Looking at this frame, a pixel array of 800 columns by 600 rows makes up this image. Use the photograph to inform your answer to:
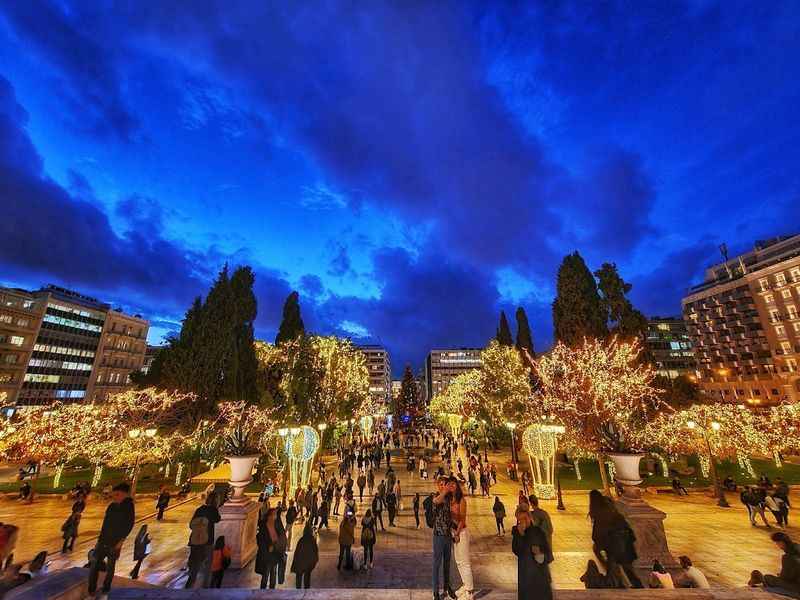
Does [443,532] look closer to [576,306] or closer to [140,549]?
[140,549]

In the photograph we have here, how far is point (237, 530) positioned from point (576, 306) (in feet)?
90.4

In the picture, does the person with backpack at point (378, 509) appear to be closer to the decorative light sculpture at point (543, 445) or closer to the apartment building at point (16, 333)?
the decorative light sculpture at point (543, 445)

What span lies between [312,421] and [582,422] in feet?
59.4

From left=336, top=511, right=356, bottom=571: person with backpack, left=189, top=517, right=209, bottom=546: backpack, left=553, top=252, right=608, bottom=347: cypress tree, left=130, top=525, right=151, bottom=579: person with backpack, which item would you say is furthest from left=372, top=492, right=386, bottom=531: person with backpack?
left=553, top=252, right=608, bottom=347: cypress tree

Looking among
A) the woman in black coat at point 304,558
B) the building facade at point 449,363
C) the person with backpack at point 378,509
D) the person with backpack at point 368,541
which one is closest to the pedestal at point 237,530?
the woman in black coat at point 304,558

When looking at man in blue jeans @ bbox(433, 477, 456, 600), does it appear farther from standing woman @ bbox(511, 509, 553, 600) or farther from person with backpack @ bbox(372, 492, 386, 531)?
person with backpack @ bbox(372, 492, 386, 531)

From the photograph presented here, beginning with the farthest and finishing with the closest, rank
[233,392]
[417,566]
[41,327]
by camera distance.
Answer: [41,327] → [233,392] → [417,566]

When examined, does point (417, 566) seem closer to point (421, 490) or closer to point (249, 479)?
point (249, 479)

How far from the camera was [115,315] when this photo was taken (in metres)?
69.8

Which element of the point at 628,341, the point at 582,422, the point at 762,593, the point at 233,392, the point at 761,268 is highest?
the point at 761,268

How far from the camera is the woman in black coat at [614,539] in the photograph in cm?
648

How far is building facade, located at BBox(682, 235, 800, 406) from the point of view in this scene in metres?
58.7

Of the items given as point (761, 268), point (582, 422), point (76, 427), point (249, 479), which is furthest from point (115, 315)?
point (761, 268)

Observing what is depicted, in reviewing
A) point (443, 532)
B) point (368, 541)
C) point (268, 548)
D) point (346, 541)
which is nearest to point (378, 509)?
point (368, 541)
